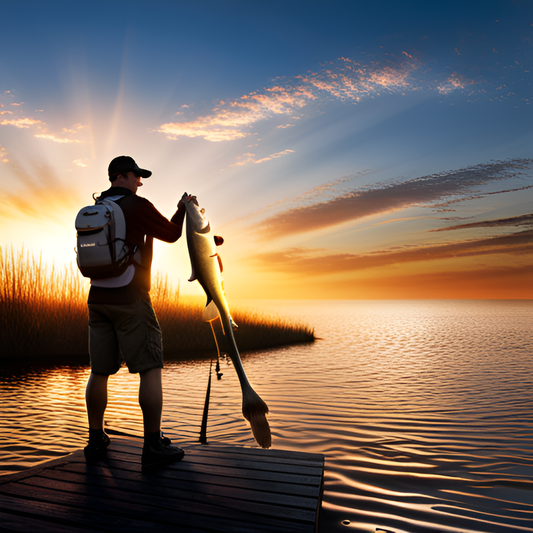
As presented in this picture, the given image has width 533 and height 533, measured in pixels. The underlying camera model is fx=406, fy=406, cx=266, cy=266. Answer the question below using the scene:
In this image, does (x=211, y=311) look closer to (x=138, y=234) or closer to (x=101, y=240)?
(x=138, y=234)

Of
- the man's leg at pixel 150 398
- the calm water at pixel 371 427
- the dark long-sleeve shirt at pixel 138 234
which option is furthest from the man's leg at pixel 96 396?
the calm water at pixel 371 427

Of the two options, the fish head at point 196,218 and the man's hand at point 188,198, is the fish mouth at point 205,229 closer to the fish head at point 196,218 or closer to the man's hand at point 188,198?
the fish head at point 196,218

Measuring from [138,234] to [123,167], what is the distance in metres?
0.65

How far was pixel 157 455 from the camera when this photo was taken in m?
3.19

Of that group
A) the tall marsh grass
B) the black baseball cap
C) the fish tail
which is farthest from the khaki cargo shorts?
the tall marsh grass

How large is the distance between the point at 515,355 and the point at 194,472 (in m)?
15.6

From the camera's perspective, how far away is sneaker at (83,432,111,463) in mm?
3389

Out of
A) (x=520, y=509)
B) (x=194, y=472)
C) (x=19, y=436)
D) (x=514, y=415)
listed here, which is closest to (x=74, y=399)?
(x=19, y=436)

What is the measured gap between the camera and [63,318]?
13180 mm

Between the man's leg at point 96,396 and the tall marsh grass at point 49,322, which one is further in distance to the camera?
the tall marsh grass at point 49,322

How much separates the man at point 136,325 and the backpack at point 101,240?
0.21 ft

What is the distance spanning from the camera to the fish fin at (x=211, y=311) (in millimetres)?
2961

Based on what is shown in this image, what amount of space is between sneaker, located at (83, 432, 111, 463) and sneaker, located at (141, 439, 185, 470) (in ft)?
1.64

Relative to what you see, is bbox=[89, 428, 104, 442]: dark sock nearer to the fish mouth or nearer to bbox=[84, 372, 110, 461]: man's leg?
bbox=[84, 372, 110, 461]: man's leg
